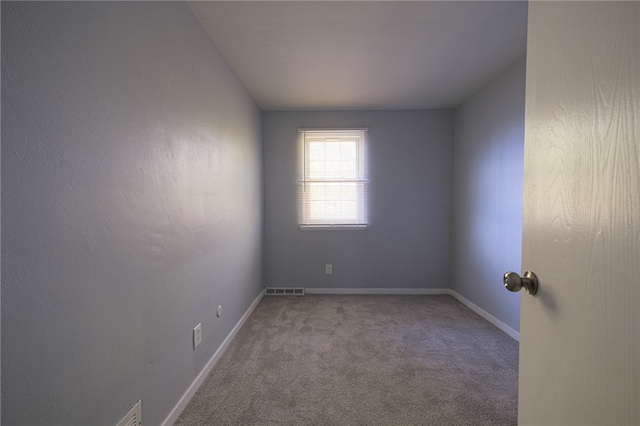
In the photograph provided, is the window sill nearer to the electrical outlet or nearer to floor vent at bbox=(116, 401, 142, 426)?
the electrical outlet

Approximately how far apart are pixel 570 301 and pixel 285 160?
3.16 m

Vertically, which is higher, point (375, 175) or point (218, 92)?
point (218, 92)

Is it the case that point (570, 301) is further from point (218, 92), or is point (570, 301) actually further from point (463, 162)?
point (463, 162)

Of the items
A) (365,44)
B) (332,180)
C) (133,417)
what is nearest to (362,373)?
(133,417)

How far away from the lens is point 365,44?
1.96 m

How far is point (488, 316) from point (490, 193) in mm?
1242

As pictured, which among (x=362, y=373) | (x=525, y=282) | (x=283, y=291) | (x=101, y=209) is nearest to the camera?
(x=525, y=282)

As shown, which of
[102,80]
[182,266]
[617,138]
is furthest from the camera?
[182,266]

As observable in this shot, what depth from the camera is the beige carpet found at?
1.47 meters

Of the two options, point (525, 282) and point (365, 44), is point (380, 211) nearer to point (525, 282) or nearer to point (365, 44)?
point (365, 44)

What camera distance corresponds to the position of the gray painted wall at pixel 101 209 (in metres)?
0.72

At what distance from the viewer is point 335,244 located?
11.4 ft

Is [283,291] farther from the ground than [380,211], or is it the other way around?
[380,211]

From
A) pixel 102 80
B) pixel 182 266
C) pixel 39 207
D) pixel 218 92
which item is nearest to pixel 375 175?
pixel 218 92
